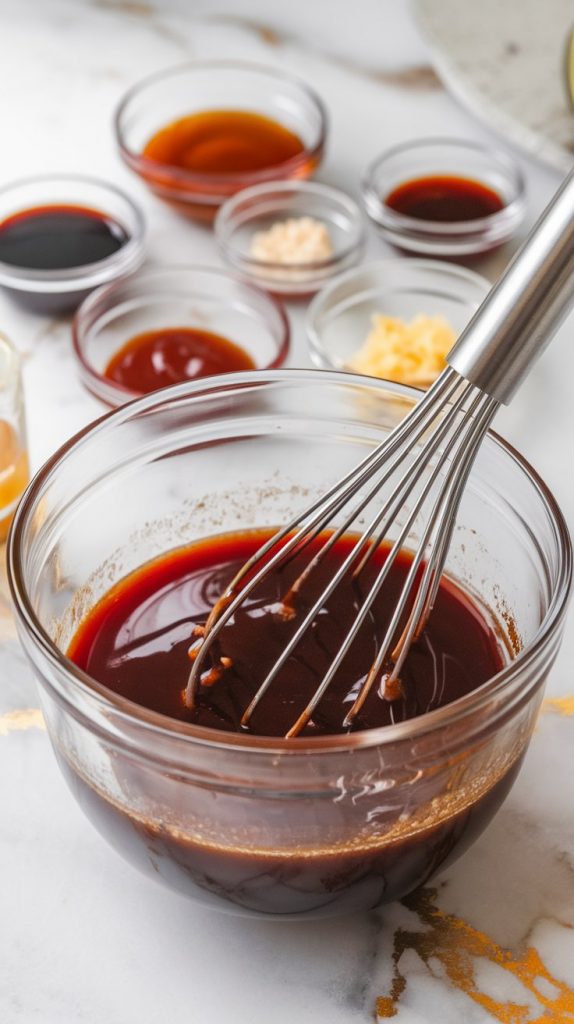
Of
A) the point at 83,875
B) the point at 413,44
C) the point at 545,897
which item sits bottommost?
the point at 83,875

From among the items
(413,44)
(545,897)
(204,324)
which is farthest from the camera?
(413,44)

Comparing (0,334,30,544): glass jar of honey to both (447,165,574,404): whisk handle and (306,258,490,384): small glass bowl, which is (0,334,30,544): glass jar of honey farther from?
(447,165,574,404): whisk handle

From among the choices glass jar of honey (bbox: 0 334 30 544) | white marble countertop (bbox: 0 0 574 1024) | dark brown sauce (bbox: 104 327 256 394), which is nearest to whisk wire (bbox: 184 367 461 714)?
white marble countertop (bbox: 0 0 574 1024)

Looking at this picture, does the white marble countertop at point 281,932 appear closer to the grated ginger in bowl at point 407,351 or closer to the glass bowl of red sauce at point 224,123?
the grated ginger in bowl at point 407,351

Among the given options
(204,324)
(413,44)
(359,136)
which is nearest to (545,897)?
(204,324)

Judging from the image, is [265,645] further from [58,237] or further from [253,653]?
[58,237]

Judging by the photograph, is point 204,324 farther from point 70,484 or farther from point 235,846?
point 235,846
